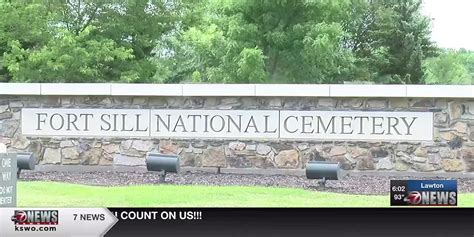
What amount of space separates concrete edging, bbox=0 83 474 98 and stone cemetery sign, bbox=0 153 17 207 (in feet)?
2.69

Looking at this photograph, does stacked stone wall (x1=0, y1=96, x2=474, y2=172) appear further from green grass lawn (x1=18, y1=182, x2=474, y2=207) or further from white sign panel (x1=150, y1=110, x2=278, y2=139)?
green grass lawn (x1=18, y1=182, x2=474, y2=207)

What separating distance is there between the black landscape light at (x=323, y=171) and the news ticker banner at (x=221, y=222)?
0.53m

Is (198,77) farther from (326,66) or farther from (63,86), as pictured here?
(63,86)

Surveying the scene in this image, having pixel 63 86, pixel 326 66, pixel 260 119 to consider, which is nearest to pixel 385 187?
pixel 260 119

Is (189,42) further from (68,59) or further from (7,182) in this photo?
(7,182)

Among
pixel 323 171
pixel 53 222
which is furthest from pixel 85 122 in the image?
pixel 323 171

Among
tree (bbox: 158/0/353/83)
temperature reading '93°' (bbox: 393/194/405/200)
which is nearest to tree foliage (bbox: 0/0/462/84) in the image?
tree (bbox: 158/0/353/83)

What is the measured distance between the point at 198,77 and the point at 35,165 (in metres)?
3.42

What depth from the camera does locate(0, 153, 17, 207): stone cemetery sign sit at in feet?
19.5

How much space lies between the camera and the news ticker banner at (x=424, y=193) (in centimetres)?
595

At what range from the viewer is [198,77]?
32.2 feet

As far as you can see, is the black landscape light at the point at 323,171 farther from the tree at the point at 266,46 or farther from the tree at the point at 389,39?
the tree at the point at 389,39

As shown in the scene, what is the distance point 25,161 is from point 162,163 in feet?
3.33

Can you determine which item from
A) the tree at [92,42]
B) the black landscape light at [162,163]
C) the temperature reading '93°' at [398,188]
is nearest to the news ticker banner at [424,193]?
the temperature reading '93°' at [398,188]
